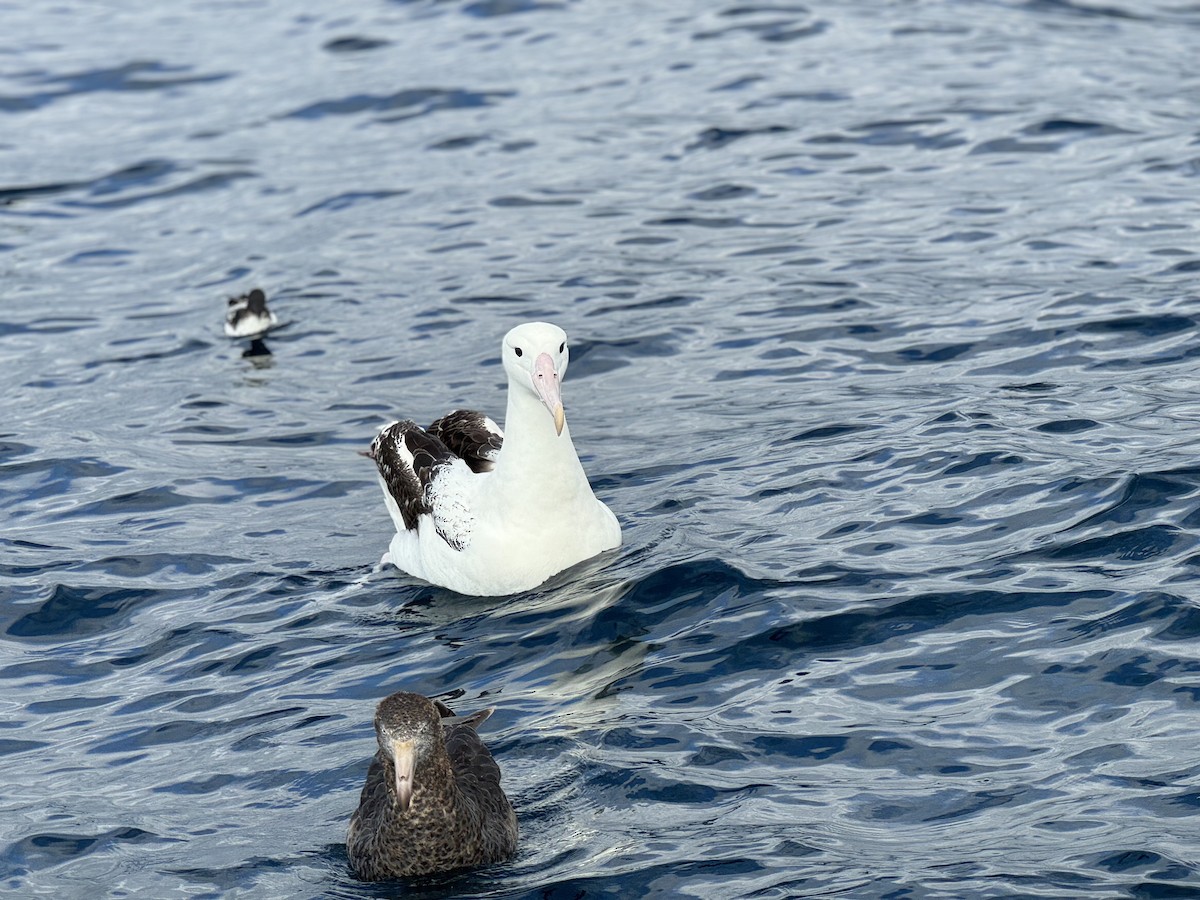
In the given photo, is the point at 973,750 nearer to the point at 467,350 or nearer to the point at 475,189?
the point at 467,350

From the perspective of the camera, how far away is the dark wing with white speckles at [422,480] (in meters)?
11.3

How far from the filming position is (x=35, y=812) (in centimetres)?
866

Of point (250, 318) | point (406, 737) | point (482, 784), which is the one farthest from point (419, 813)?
point (250, 318)

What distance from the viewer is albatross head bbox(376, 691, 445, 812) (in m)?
7.51

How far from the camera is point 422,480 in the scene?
11.9m

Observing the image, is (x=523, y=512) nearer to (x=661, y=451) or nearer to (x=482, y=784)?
(x=661, y=451)

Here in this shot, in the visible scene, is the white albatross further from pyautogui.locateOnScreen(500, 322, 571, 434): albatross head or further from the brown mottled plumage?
the brown mottled plumage

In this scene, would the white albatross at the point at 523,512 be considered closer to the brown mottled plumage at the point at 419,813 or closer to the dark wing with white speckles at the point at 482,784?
the dark wing with white speckles at the point at 482,784

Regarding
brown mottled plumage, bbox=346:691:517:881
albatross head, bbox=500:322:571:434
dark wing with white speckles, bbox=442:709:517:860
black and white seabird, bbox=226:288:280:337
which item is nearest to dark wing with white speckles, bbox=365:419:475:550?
albatross head, bbox=500:322:571:434

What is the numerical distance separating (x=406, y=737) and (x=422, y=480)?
4.41 meters

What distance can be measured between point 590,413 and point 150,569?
3868 millimetres

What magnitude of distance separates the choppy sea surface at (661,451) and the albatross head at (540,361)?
3.96ft

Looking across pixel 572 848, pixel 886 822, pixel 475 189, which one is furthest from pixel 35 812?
pixel 475 189

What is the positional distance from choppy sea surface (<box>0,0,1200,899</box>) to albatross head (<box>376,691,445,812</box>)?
522mm
